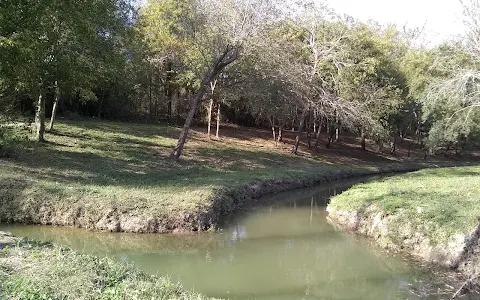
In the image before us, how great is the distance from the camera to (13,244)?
8.41m

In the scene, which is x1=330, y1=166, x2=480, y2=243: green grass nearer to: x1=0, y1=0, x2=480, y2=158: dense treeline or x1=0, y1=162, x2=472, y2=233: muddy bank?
x1=0, y1=0, x2=480, y2=158: dense treeline

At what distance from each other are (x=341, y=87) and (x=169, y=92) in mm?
15765

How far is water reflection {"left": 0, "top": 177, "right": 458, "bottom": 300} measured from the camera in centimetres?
973

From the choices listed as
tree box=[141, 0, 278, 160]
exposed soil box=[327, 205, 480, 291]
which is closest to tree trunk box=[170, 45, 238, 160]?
tree box=[141, 0, 278, 160]

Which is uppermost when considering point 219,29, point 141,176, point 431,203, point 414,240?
point 219,29

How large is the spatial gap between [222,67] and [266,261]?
42.4 feet

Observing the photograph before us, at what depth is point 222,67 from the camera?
2230 cm

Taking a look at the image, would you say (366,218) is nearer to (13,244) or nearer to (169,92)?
(13,244)

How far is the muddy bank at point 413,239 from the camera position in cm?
1091

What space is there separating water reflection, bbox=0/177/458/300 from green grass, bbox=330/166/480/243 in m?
1.50

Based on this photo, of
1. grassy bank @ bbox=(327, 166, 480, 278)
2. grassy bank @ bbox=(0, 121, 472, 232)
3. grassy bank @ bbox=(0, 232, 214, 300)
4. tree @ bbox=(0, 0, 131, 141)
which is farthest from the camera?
tree @ bbox=(0, 0, 131, 141)

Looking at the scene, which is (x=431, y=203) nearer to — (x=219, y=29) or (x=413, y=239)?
(x=413, y=239)

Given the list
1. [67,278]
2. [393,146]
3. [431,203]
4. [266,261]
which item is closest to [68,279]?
[67,278]

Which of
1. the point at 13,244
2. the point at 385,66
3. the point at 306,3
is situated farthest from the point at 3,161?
the point at 385,66
